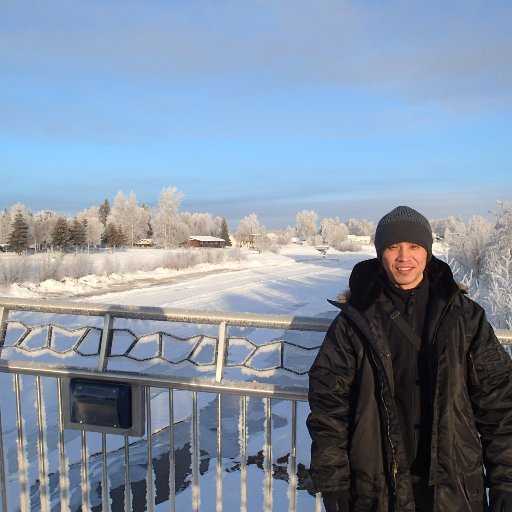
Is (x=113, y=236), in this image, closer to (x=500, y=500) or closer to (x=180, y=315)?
(x=180, y=315)

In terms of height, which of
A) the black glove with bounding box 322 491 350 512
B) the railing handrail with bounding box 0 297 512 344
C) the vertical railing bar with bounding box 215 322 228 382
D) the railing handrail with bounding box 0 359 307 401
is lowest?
the black glove with bounding box 322 491 350 512

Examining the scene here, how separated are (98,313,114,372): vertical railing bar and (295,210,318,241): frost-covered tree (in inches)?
5340

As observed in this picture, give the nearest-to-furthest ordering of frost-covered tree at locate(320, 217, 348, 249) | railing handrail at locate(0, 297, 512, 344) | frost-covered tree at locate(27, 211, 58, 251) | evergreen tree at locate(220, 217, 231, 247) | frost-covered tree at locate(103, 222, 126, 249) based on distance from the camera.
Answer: railing handrail at locate(0, 297, 512, 344) < frost-covered tree at locate(27, 211, 58, 251) < frost-covered tree at locate(103, 222, 126, 249) < evergreen tree at locate(220, 217, 231, 247) < frost-covered tree at locate(320, 217, 348, 249)

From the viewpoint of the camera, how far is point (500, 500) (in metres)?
1.91

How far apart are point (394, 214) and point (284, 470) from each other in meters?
3.63

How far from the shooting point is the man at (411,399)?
6.24 feet

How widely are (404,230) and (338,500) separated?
1.18m

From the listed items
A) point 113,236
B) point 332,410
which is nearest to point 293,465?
point 332,410

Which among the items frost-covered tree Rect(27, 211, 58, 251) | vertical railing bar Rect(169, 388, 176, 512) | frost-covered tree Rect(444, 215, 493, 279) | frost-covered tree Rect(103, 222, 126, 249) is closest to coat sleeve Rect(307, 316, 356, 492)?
vertical railing bar Rect(169, 388, 176, 512)

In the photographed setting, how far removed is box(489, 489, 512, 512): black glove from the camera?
1895 mm

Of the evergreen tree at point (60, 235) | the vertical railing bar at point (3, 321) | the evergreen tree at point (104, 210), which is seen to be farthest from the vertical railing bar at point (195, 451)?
the evergreen tree at point (104, 210)

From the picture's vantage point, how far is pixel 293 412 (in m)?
2.44

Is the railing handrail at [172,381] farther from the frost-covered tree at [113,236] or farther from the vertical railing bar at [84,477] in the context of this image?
the frost-covered tree at [113,236]

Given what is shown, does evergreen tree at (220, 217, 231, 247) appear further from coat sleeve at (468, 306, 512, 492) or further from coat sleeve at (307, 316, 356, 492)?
coat sleeve at (468, 306, 512, 492)
